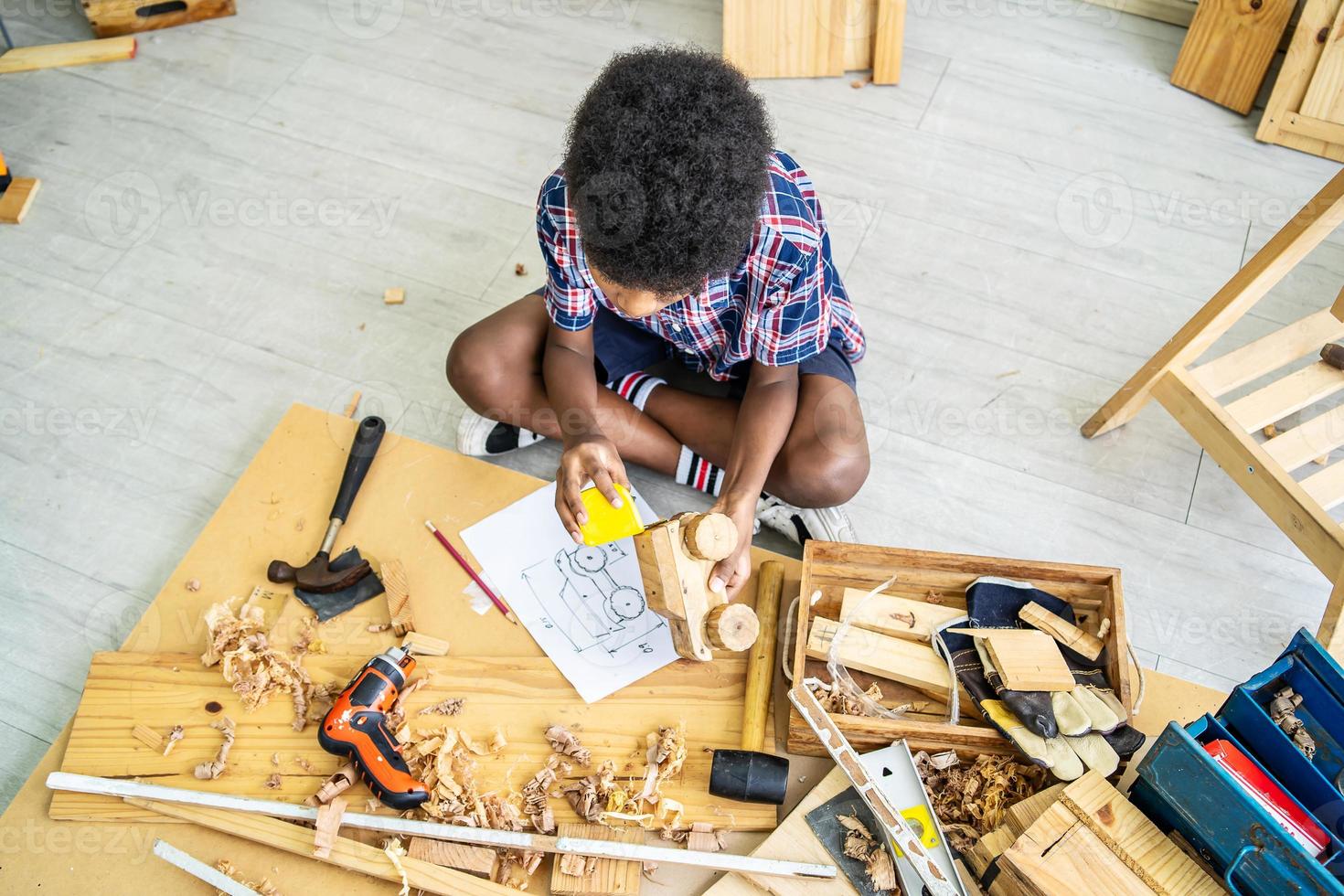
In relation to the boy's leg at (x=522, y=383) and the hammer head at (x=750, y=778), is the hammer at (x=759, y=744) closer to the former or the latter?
the hammer head at (x=750, y=778)

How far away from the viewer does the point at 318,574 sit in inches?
54.7

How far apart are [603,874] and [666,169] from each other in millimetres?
786

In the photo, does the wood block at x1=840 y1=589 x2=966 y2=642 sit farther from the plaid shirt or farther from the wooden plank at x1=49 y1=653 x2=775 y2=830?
the plaid shirt

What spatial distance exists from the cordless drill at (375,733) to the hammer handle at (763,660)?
1.31ft

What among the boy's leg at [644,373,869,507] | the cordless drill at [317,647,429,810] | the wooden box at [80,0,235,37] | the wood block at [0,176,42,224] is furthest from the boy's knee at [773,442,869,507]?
the wooden box at [80,0,235,37]

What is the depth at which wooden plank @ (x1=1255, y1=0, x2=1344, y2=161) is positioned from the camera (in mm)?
1953

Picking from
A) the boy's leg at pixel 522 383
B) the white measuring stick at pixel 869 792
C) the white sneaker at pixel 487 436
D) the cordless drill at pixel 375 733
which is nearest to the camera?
the white measuring stick at pixel 869 792

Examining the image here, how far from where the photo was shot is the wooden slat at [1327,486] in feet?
4.48

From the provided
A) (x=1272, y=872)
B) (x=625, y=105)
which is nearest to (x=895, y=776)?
(x=1272, y=872)

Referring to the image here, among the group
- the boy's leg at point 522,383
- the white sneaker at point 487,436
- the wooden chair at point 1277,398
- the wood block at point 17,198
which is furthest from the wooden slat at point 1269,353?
the wood block at point 17,198

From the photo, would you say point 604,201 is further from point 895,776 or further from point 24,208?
point 24,208

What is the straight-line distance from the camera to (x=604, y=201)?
955 millimetres

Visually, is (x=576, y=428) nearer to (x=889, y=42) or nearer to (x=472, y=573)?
(x=472, y=573)

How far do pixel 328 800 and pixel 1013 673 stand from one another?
0.83 m
